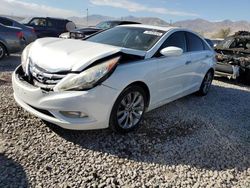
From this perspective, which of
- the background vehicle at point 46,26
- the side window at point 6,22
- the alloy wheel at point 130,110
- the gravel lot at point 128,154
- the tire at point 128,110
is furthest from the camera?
the background vehicle at point 46,26

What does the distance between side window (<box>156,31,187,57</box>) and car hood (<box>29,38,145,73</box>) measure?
0.69 metres

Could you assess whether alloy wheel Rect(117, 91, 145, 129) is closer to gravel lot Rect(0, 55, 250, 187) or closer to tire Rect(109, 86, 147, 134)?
tire Rect(109, 86, 147, 134)

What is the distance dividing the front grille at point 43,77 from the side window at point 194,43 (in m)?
2.95

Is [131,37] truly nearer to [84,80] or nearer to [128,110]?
[128,110]

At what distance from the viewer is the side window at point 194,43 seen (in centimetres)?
560

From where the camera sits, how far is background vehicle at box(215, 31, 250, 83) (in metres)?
8.41

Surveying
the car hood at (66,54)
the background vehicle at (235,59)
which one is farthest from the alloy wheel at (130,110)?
the background vehicle at (235,59)

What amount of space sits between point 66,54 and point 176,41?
218 centimetres

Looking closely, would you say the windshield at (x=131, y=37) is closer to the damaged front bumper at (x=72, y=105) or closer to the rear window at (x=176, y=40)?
the rear window at (x=176, y=40)

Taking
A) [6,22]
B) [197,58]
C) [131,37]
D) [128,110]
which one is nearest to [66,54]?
[128,110]

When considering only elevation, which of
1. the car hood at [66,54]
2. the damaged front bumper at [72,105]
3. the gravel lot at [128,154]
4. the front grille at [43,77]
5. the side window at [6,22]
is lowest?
the gravel lot at [128,154]

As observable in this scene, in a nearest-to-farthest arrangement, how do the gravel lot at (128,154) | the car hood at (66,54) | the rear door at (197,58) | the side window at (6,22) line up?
the gravel lot at (128,154) < the car hood at (66,54) < the rear door at (197,58) < the side window at (6,22)

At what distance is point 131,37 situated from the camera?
4.85 m

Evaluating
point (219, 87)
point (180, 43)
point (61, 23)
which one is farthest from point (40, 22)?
point (180, 43)
